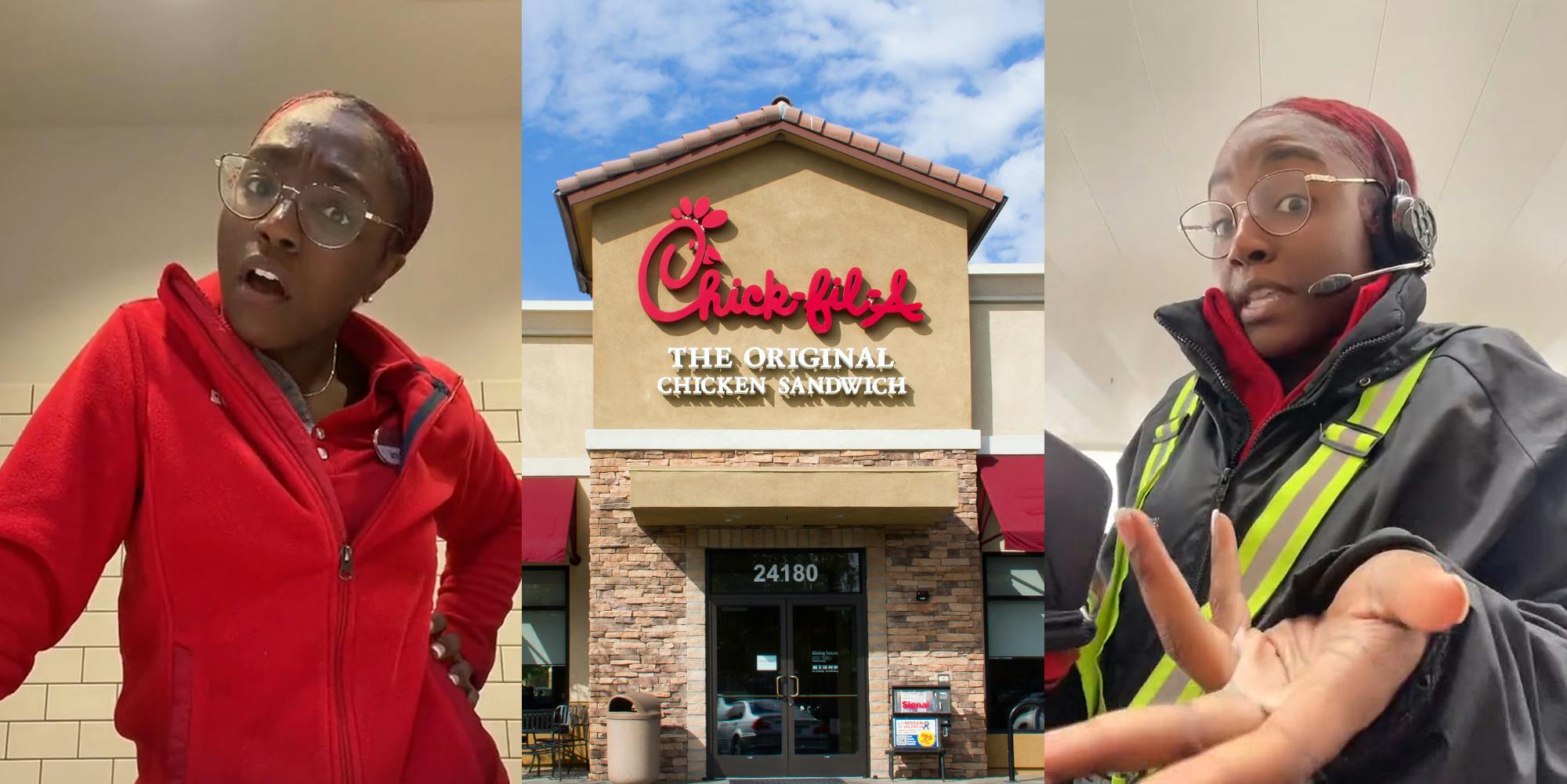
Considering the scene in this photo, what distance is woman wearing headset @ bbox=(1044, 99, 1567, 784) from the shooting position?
2260mm

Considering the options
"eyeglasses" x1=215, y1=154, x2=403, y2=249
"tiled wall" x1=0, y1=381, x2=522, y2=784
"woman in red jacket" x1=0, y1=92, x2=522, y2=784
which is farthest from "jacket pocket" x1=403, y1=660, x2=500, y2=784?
"eyeglasses" x1=215, y1=154, x2=403, y2=249

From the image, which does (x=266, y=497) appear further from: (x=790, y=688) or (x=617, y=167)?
(x=790, y=688)

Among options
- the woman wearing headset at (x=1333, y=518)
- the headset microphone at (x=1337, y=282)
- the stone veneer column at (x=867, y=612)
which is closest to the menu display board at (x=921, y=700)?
the stone veneer column at (x=867, y=612)

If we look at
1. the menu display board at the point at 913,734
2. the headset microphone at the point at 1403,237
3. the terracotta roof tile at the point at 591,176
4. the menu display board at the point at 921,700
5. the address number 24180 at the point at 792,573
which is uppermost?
the terracotta roof tile at the point at 591,176

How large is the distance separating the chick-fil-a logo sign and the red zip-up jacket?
4.62 m

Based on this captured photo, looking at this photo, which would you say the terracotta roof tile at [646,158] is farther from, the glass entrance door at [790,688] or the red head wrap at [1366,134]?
the red head wrap at [1366,134]

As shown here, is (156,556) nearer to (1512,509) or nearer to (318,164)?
(318,164)

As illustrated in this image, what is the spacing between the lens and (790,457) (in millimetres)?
7164

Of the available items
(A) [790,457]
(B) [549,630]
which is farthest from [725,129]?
(B) [549,630]

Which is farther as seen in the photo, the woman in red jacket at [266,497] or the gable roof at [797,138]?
the gable roof at [797,138]

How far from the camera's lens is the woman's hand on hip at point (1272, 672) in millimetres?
2258

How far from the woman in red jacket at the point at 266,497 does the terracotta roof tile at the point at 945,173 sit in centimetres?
446

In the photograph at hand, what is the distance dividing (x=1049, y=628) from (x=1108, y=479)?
37 cm

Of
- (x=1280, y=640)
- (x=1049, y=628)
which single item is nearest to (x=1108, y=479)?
(x=1049, y=628)
